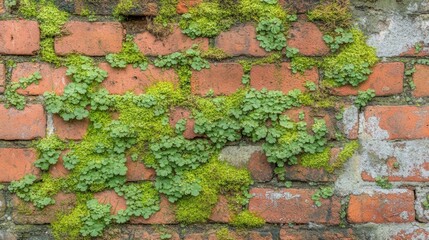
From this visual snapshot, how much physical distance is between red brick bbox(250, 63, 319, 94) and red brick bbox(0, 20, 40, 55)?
2.19 ft

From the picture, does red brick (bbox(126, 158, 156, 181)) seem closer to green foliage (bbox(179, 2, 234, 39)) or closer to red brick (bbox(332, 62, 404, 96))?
green foliage (bbox(179, 2, 234, 39))

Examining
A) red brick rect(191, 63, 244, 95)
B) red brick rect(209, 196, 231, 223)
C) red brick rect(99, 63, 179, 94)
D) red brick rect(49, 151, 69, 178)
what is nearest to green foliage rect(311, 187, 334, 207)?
red brick rect(209, 196, 231, 223)

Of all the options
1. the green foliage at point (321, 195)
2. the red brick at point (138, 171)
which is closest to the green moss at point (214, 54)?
Answer: the red brick at point (138, 171)

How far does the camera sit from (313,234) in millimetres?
1380

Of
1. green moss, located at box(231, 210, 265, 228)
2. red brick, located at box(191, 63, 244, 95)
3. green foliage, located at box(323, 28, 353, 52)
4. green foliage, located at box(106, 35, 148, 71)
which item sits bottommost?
green moss, located at box(231, 210, 265, 228)

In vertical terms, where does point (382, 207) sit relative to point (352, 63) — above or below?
below

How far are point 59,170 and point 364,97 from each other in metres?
0.95

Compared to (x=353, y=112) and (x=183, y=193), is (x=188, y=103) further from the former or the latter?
(x=353, y=112)

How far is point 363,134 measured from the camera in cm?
137

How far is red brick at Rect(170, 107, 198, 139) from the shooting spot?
1354 mm

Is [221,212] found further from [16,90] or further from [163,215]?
[16,90]

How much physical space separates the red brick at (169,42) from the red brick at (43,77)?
0.25m

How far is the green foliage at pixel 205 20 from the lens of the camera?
134 centimetres

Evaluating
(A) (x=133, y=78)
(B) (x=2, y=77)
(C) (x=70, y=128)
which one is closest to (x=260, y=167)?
(A) (x=133, y=78)
